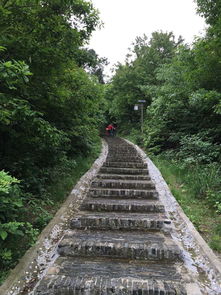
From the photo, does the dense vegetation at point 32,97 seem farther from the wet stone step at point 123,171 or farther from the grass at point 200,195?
the grass at point 200,195

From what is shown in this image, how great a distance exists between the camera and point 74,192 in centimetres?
377

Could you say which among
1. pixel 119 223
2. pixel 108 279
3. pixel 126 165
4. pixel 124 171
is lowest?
pixel 108 279

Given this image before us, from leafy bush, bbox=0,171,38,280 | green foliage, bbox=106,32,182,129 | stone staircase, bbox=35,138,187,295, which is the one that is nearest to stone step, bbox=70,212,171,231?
stone staircase, bbox=35,138,187,295

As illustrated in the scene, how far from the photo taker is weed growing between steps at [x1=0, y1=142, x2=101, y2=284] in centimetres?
178

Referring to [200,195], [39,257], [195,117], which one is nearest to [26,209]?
[39,257]

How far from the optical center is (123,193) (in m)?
3.66

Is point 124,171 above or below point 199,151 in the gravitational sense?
below

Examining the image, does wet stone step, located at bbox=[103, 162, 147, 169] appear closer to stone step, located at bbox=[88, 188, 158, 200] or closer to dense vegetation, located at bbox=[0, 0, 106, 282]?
stone step, located at bbox=[88, 188, 158, 200]

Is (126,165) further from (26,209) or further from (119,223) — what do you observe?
(26,209)

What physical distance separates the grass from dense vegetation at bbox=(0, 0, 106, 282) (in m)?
2.30

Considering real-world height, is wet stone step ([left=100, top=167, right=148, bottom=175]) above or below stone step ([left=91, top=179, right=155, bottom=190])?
above

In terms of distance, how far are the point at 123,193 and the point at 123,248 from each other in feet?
4.87

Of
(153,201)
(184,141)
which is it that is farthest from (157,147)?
(153,201)

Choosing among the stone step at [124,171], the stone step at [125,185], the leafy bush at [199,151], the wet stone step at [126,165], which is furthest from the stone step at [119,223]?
the leafy bush at [199,151]
